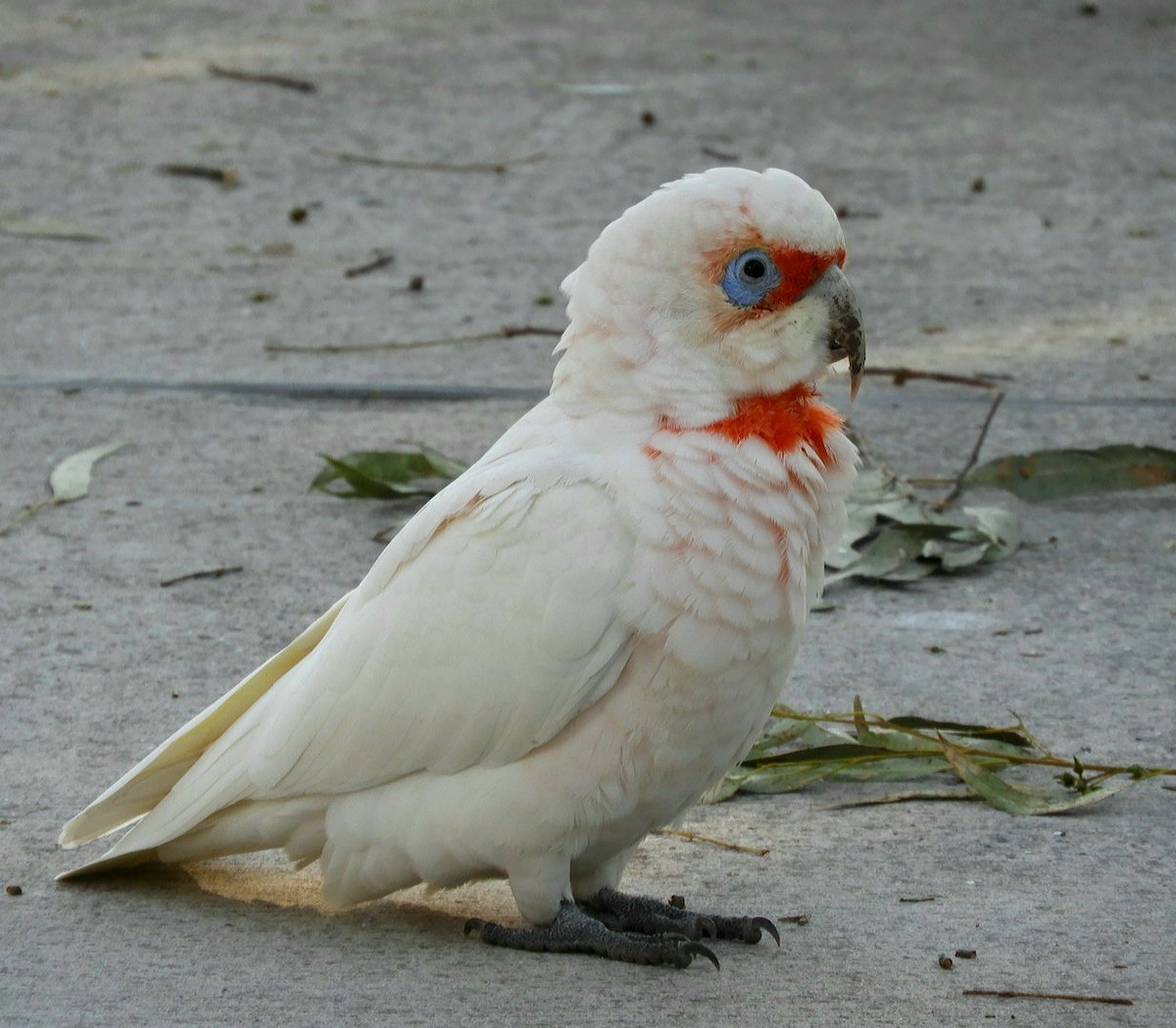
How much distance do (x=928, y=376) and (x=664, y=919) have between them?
7.34 feet

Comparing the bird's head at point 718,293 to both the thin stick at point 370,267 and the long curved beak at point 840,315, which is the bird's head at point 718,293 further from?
the thin stick at point 370,267

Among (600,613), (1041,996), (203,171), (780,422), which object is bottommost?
(1041,996)

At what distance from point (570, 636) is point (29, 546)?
1.76 metres

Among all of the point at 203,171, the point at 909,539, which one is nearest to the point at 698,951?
the point at 909,539

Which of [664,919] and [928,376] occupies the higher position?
[928,376]

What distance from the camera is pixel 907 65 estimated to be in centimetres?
744

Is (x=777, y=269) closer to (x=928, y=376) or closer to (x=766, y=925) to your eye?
(x=766, y=925)

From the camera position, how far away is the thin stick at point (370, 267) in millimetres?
5117

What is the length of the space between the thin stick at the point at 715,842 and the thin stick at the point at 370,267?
2859 mm

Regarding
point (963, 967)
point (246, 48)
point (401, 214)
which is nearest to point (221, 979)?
point (963, 967)

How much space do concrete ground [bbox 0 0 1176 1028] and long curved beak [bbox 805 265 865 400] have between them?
75 cm

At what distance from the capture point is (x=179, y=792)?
229cm

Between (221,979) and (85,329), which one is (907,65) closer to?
(85,329)

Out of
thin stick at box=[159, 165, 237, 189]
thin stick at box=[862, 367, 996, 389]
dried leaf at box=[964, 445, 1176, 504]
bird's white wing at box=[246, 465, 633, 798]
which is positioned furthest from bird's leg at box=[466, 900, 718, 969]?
thin stick at box=[159, 165, 237, 189]
